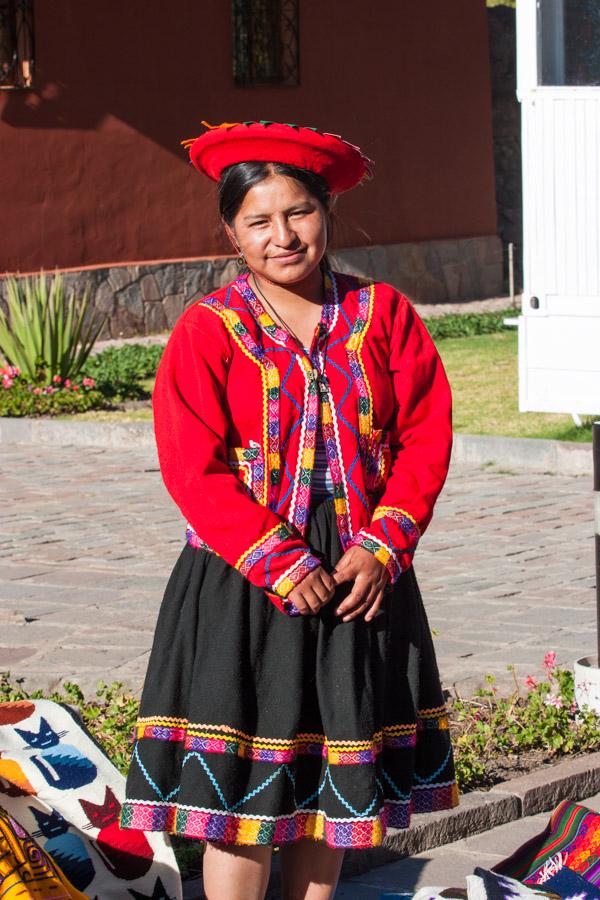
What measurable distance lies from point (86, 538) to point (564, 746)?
3.99 meters

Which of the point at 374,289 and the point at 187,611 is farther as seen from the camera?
the point at 374,289

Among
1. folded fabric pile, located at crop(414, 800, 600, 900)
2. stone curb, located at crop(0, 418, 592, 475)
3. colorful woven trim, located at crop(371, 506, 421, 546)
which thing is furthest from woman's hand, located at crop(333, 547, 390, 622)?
stone curb, located at crop(0, 418, 592, 475)

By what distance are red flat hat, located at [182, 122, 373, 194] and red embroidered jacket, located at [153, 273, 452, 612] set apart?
0.25m

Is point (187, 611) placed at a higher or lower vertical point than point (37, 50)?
lower

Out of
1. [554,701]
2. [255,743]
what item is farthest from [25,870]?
[554,701]

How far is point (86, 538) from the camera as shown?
797cm

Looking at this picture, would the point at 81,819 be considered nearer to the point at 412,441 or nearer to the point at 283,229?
the point at 412,441

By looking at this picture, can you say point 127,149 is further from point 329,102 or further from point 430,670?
point 430,670

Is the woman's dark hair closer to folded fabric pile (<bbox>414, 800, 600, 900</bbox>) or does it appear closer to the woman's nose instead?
the woman's nose

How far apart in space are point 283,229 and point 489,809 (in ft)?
5.99

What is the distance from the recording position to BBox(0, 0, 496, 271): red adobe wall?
17406 mm

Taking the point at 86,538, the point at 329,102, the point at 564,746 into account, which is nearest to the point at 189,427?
the point at 564,746

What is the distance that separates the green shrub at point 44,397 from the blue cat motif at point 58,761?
347 inches

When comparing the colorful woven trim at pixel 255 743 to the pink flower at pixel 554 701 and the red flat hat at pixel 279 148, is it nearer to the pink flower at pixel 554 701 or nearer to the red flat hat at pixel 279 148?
the red flat hat at pixel 279 148
